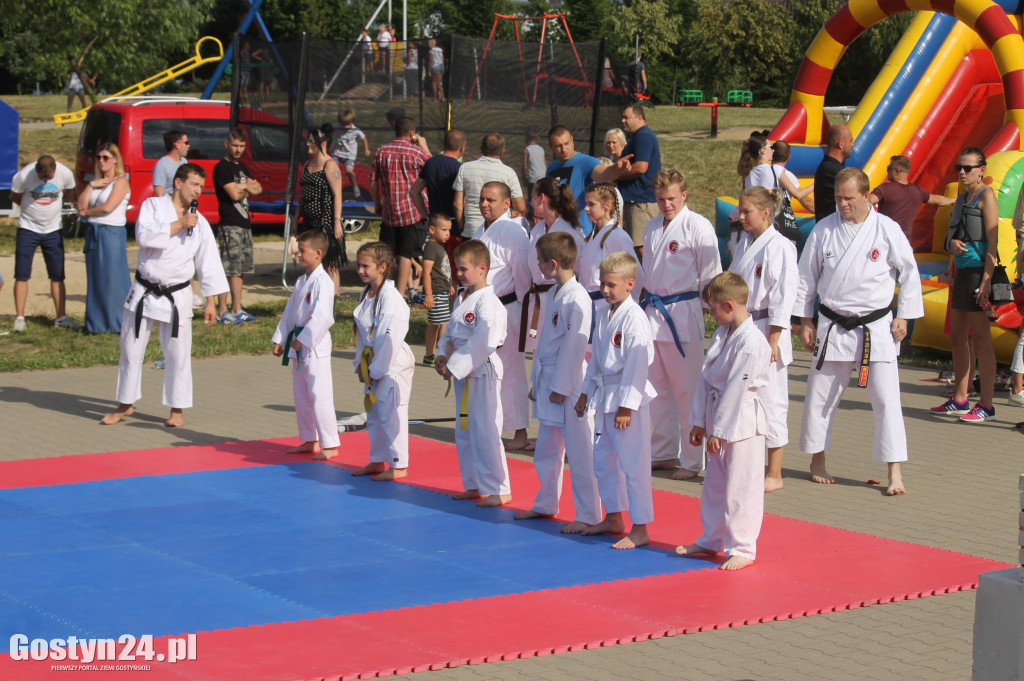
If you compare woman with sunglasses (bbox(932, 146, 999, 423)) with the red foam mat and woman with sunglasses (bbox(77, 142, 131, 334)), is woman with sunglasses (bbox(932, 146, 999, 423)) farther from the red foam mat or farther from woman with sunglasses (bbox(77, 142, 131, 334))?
woman with sunglasses (bbox(77, 142, 131, 334))

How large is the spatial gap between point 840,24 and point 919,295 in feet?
28.5

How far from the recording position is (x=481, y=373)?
22.8 ft

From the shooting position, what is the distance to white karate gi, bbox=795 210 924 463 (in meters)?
7.23

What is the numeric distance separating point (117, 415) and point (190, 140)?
32.7 ft

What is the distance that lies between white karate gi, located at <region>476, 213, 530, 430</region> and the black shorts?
3.47 meters

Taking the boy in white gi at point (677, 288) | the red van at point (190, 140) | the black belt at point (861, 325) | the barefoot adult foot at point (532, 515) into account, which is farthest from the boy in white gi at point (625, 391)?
the red van at point (190, 140)

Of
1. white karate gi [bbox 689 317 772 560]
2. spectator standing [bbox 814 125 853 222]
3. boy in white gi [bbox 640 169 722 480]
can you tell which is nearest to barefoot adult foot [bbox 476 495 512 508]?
boy in white gi [bbox 640 169 722 480]

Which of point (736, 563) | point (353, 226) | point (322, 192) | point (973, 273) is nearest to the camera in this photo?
point (736, 563)

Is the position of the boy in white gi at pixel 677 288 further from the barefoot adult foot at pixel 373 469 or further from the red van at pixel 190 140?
the red van at pixel 190 140

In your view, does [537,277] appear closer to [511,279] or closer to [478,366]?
[511,279]

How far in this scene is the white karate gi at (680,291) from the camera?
24.3 ft

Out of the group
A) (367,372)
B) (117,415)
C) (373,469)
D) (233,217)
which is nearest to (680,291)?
(367,372)

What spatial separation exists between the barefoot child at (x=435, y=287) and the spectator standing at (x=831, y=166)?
3.26 meters

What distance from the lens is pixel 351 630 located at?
4.92 metres
